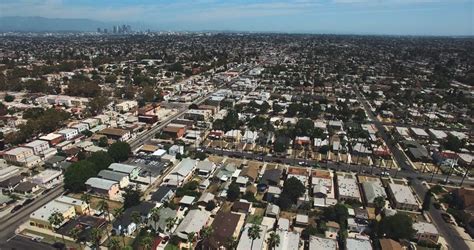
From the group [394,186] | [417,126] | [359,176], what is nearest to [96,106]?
[359,176]

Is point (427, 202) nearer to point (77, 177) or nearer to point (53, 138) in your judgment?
point (77, 177)

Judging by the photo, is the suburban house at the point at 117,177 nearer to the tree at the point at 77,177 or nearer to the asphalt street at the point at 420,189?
the tree at the point at 77,177

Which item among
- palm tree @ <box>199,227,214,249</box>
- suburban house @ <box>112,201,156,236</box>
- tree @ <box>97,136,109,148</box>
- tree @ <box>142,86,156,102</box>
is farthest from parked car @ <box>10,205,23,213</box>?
tree @ <box>142,86,156,102</box>

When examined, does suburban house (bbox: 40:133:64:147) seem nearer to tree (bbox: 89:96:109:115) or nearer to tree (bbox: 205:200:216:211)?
tree (bbox: 89:96:109:115)

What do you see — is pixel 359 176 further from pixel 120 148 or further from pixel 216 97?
pixel 216 97

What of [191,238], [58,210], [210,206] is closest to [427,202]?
[210,206]
